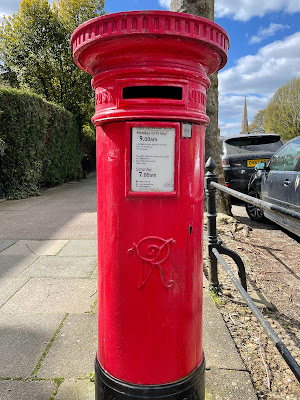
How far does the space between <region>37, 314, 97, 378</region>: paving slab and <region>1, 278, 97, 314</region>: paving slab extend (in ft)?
0.68

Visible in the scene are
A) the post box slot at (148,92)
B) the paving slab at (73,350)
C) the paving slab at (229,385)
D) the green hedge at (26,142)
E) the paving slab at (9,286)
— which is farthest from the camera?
the green hedge at (26,142)

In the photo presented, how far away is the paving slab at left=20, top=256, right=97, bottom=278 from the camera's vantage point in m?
3.62

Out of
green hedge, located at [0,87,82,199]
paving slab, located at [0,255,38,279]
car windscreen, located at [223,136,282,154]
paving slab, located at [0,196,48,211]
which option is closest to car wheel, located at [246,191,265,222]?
car windscreen, located at [223,136,282,154]

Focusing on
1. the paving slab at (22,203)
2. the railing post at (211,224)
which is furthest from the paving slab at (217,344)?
the paving slab at (22,203)

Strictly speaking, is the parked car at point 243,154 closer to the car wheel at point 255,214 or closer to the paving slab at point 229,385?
the car wheel at point 255,214

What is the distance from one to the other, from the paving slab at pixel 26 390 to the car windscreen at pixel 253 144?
24.4 ft

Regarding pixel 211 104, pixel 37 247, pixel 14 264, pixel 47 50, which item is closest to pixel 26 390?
pixel 14 264

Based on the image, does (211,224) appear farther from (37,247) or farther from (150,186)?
(37,247)

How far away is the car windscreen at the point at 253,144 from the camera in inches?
338

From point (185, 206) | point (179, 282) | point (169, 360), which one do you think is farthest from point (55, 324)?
point (185, 206)

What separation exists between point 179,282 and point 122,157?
609 millimetres

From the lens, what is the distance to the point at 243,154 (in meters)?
8.37

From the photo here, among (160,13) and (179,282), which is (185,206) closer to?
(179,282)

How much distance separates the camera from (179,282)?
1530mm
